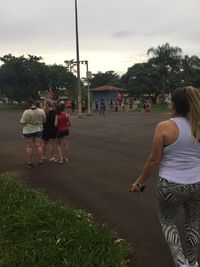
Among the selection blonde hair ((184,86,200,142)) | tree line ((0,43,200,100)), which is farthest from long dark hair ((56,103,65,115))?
tree line ((0,43,200,100))

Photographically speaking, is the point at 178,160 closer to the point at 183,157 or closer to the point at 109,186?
the point at 183,157

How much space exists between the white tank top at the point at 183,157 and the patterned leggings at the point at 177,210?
0.20ft

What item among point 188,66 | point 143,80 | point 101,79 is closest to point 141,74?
point 143,80

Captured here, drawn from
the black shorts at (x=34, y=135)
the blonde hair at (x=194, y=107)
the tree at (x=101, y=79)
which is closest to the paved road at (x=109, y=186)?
the black shorts at (x=34, y=135)

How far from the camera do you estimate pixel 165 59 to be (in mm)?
65750

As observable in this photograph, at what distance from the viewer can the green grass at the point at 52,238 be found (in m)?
4.69

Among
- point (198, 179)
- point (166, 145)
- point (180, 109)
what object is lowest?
point (198, 179)

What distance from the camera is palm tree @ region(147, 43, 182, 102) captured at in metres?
65.8

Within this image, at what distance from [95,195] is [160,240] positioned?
7.94 ft

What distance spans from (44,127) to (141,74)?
194ft

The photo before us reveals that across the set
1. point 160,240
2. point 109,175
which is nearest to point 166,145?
point 160,240

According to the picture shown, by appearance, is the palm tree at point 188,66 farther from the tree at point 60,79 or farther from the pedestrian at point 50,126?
the pedestrian at point 50,126

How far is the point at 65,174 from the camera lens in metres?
9.80

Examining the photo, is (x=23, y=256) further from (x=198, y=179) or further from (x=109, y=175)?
(x=109, y=175)
